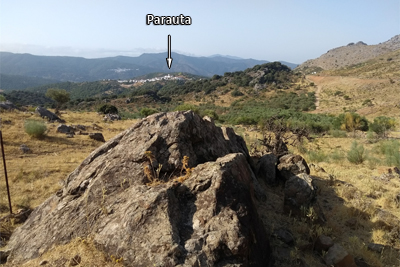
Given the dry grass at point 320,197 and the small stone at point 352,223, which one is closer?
the dry grass at point 320,197

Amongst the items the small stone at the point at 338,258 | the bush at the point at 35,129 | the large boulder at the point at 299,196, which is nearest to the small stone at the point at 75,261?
the small stone at the point at 338,258

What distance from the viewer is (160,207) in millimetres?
3850

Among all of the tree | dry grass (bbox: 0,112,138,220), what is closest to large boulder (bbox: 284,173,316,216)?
dry grass (bbox: 0,112,138,220)

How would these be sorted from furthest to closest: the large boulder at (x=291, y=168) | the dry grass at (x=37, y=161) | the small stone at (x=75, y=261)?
the dry grass at (x=37, y=161), the large boulder at (x=291, y=168), the small stone at (x=75, y=261)

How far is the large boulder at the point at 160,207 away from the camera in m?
3.49

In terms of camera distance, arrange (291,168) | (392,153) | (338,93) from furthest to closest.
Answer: (338,93) → (392,153) → (291,168)

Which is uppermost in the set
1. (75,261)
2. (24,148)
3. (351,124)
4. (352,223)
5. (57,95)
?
(75,261)

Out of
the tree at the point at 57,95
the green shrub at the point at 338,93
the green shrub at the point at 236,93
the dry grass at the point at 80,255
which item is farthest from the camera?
the green shrub at the point at 236,93

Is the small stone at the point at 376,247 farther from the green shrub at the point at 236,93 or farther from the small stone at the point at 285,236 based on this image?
the green shrub at the point at 236,93

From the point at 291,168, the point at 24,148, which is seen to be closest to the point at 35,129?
the point at 24,148

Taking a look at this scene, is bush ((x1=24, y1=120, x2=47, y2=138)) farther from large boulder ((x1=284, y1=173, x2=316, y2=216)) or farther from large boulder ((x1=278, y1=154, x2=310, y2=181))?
large boulder ((x1=284, y1=173, x2=316, y2=216))

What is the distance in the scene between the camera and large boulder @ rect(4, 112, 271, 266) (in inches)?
137

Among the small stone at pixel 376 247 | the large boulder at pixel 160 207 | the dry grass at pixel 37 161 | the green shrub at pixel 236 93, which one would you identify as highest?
the large boulder at pixel 160 207

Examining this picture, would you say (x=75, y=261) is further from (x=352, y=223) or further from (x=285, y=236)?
(x=352, y=223)
